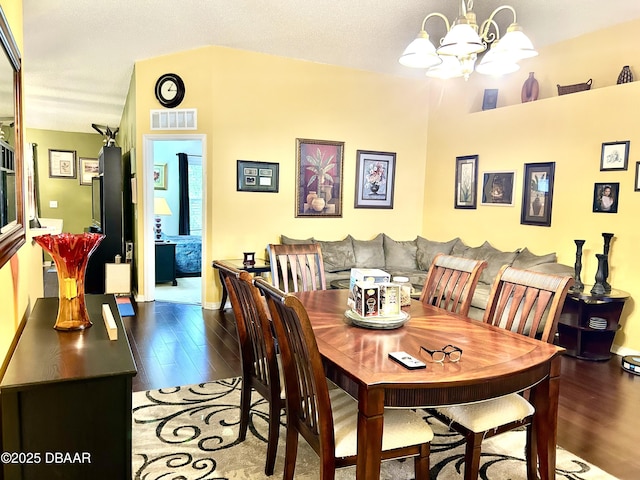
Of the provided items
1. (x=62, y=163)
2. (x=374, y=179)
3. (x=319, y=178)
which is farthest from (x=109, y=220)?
(x=62, y=163)

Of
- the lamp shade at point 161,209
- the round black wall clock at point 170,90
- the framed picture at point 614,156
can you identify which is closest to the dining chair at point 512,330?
the framed picture at point 614,156

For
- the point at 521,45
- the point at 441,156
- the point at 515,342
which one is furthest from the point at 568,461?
the point at 441,156

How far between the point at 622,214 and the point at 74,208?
974cm

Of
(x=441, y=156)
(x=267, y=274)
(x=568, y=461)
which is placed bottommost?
(x=568, y=461)

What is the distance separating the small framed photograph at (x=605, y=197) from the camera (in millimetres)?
4230

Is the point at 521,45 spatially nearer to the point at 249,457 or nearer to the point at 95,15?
the point at 249,457

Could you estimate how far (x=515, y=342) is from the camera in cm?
201

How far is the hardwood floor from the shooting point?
2570mm

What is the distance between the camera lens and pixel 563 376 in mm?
3609

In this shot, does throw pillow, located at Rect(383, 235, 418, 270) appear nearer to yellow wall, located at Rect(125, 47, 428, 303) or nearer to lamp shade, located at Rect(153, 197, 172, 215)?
yellow wall, located at Rect(125, 47, 428, 303)

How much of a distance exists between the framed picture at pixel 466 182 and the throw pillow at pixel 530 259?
3.52 feet

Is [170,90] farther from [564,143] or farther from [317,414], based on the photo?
[317,414]

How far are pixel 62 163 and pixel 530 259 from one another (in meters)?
9.13

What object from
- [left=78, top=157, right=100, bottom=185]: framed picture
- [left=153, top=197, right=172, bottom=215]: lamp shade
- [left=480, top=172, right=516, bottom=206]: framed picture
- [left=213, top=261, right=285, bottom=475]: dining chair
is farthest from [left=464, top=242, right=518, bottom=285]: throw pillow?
[left=78, top=157, right=100, bottom=185]: framed picture
